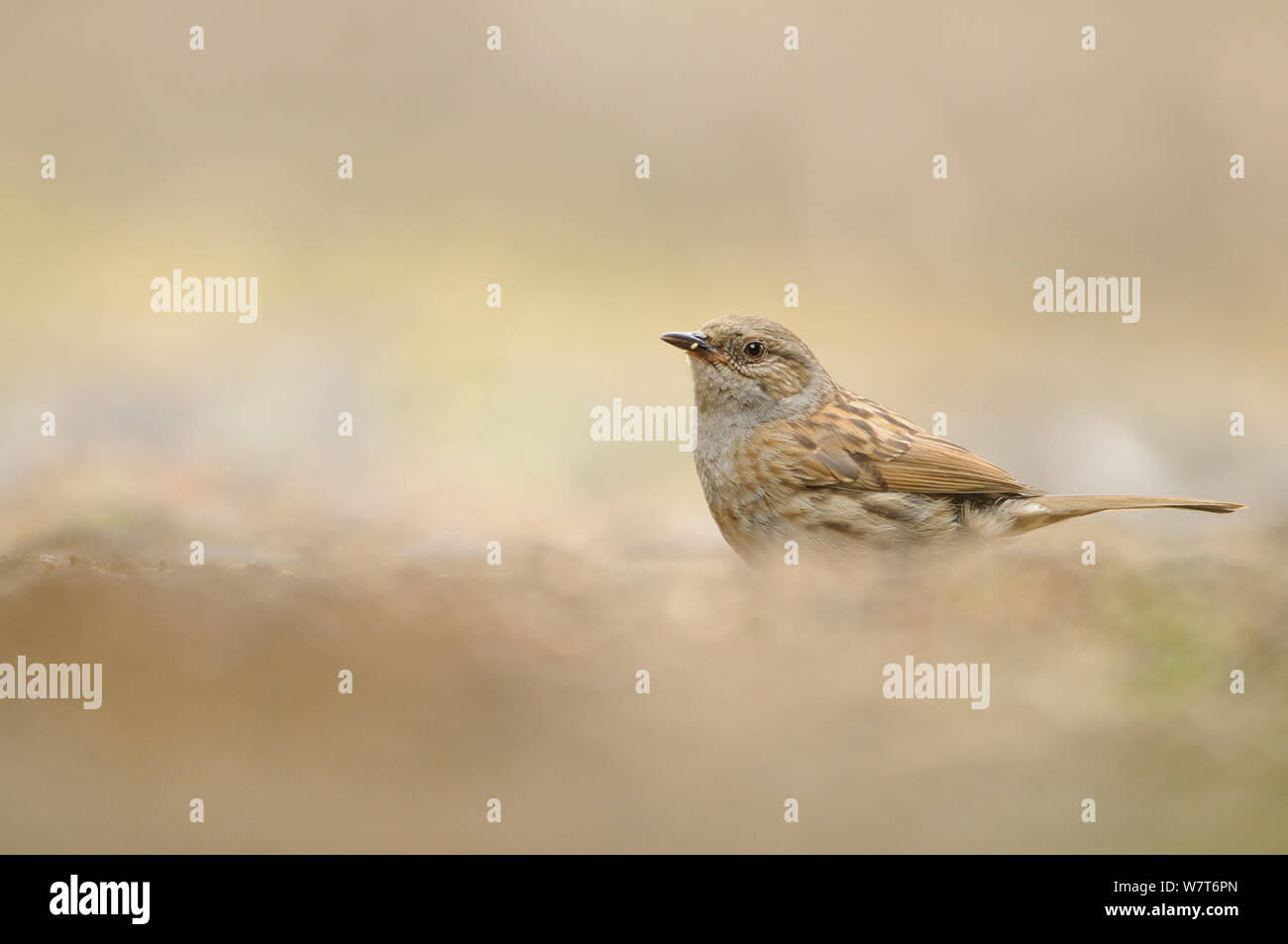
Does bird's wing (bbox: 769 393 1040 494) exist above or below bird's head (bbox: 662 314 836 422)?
below

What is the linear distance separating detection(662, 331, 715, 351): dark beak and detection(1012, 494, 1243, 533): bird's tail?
6.09ft

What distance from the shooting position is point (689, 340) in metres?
6.66

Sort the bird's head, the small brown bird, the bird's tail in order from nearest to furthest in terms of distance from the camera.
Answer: the bird's tail, the small brown bird, the bird's head

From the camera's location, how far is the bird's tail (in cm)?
620

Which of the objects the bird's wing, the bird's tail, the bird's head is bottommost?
the bird's tail

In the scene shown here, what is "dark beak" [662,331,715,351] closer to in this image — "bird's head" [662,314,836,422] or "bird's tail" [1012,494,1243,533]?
"bird's head" [662,314,836,422]

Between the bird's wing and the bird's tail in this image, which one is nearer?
the bird's tail

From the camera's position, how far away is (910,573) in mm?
5938

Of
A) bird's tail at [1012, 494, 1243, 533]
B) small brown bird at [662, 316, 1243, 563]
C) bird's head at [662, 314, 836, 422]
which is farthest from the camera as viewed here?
bird's head at [662, 314, 836, 422]

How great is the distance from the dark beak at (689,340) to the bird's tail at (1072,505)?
6.09 feet

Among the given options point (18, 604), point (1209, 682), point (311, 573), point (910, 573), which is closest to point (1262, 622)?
point (1209, 682)

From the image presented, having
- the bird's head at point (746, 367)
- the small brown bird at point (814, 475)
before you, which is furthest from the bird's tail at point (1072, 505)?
the bird's head at point (746, 367)

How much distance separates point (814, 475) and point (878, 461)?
388mm

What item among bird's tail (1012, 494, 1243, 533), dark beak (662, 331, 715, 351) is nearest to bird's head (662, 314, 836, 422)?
dark beak (662, 331, 715, 351)
